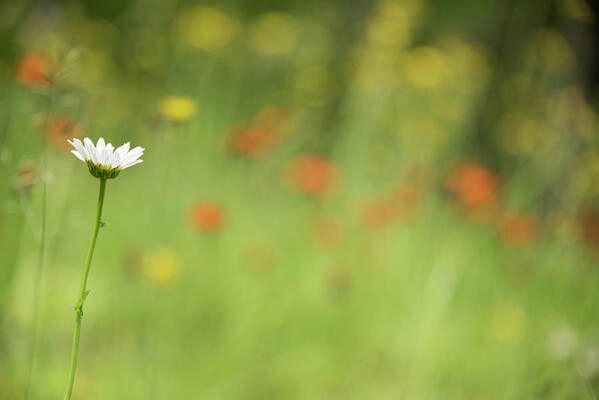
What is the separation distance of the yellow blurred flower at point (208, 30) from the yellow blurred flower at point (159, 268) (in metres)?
1.05

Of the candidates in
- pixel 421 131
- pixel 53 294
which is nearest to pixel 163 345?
pixel 53 294

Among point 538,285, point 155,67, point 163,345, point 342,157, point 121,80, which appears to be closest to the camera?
point 163,345

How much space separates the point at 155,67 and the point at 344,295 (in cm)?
101

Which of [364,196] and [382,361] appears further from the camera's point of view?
[364,196]

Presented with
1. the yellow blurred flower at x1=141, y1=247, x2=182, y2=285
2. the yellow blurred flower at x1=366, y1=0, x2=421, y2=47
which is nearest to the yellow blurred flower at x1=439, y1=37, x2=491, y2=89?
the yellow blurred flower at x1=366, y1=0, x2=421, y2=47

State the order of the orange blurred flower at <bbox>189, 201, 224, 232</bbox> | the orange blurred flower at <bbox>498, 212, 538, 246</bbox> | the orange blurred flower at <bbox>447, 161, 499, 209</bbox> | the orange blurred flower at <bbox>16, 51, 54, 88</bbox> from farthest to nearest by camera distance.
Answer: the orange blurred flower at <bbox>498, 212, 538, 246</bbox> < the orange blurred flower at <bbox>447, 161, 499, 209</bbox> < the orange blurred flower at <bbox>189, 201, 224, 232</bbox> < the orange blurred flower at <bbox>16, 51, 54, 88</bbox>

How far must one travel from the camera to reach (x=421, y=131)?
1.97 m

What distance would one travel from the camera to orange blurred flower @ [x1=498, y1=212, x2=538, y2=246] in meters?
1.59

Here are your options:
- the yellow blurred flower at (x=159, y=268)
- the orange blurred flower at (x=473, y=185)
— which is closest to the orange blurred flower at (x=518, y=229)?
the orange blurred flower at (x=473, y=185)

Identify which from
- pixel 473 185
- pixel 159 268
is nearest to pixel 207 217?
pixel 159 268

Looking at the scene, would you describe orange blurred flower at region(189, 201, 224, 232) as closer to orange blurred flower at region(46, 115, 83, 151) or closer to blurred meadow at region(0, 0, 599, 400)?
blurred meadow at region(0, 0, 599, 400)

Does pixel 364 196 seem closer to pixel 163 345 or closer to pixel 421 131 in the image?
pixel 421 131

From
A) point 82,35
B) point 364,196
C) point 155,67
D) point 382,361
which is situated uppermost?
point 82,35

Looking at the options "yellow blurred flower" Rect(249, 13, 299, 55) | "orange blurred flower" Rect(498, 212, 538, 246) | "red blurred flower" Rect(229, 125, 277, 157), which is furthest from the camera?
"yellow blurred flower" Rect(249, 13, 299, 55)
